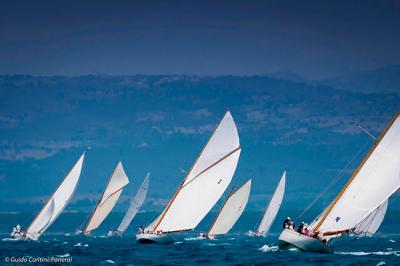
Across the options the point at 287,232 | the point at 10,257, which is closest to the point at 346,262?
the point at 287,232

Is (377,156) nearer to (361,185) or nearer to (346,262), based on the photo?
(361,185)

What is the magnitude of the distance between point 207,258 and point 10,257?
18.7 meters

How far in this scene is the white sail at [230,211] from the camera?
567 ft

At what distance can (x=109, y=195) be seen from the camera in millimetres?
182000

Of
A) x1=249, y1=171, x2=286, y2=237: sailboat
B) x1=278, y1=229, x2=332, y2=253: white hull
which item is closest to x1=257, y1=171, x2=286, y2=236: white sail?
x1=249, y1=171, x2=286, y2=237: sailboat

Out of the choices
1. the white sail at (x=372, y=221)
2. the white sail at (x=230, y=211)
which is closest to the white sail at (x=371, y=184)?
the white sail at (x=230, y=211)

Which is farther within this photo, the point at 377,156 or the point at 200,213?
the point at 200,213

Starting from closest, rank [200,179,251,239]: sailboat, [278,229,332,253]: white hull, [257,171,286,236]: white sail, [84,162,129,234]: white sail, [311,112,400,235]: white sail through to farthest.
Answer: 1. [311,112,400,235]: white sail
2. [278,229,332,253]: white hull
3. [200,179,251,239]: sailboat
4. [84,162,129,234]: white sail
5. [257,171,286,236]: white sail

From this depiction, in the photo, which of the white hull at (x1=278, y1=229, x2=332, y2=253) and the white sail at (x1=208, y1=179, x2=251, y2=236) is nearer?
the white hull at (x1=278, y1=229, x2=332, y2=253)

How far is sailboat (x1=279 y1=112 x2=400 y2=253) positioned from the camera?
9275 centimetres

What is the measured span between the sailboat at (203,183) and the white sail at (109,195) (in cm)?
4440

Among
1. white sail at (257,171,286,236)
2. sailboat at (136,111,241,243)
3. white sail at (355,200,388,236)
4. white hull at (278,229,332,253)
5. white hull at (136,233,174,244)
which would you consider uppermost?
white sail at (257,171,286,236)

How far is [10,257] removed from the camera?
10588cm

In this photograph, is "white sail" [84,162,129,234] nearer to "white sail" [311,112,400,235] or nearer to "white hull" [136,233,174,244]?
"white hull" [136,233,174,244]
